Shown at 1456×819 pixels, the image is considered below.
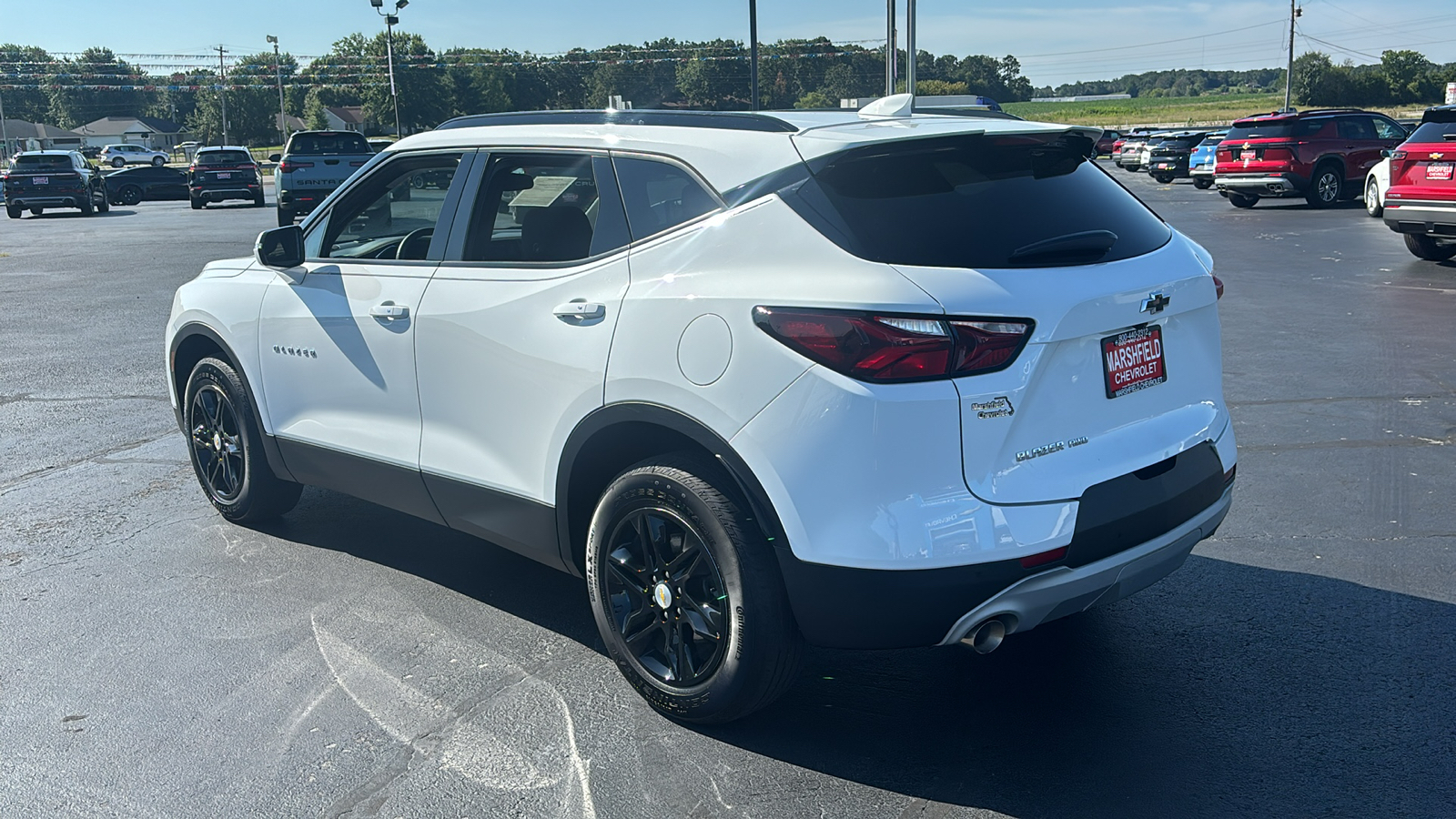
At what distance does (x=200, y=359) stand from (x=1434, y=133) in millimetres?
13066

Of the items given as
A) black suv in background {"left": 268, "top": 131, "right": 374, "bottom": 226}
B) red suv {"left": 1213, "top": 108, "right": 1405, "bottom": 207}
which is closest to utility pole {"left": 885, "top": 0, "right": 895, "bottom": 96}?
red suv {"left": 1213, "top": 108, "right": 1405, "bottom": 207}

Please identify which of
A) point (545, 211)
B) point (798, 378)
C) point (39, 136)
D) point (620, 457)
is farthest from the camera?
point (39, 136)

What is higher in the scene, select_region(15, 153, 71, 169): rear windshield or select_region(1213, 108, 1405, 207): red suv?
select_region(15, 153, 71, 169): rear windshield

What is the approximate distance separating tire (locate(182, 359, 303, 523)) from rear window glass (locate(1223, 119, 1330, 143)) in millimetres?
22848

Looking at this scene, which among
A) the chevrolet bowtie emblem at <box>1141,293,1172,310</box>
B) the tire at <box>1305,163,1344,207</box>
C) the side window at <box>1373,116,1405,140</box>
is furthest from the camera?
the side window at <box>1373,116,1405,140</box>

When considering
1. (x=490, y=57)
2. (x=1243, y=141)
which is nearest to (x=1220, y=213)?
(x=1243, y=141)

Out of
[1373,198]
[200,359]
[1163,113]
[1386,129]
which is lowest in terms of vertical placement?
[1373,198]

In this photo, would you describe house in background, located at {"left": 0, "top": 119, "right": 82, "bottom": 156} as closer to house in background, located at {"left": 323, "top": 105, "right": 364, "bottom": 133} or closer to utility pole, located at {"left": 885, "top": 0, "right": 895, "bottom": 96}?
house in background, located at {"left": 323, "top": 105, "right": 364, "bottom": 133}

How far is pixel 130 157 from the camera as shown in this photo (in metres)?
83.9

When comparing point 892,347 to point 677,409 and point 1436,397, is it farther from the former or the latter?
point 1436,397

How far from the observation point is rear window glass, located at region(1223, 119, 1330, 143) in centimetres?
2356

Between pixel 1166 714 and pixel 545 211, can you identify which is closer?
pixel 1166 714

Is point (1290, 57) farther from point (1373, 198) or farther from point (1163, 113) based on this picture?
point (1373, 198)

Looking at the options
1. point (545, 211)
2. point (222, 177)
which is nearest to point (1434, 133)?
point (545, 211)
